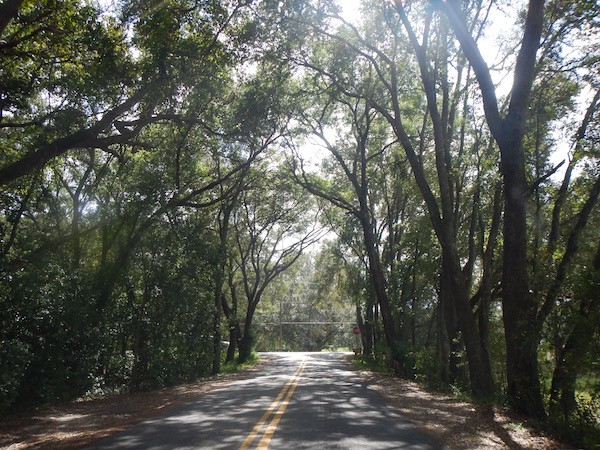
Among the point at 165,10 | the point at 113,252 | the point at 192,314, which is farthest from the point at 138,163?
the point at 165,10

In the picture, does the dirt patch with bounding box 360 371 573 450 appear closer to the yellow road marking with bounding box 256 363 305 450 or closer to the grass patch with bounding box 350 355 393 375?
the yellow road marking with bounding box 256 363 305 450

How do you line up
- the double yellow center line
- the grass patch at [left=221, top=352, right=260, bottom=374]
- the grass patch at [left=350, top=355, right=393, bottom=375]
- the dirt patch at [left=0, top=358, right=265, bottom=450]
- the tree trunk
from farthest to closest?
the grass patch at [left=221, top=352, right=260, bottom=374], the grass patch at [left=350, top=355, right=393, bottom=375], the tree trunk, the dirt patch at [left=0, top=358, right=265, bottom=450], the double yellow center line

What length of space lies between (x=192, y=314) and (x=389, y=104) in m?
12.2

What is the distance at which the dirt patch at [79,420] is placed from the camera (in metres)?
8.04

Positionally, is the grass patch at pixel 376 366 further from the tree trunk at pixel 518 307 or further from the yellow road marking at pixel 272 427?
the tree trunk at pixel 518 307

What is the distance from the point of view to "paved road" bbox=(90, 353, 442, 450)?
7.31m

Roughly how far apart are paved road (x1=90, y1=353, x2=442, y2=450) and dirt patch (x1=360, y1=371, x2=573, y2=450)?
402 millimetres

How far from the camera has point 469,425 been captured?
9297mm

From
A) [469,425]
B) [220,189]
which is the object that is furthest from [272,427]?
→ [220,189]

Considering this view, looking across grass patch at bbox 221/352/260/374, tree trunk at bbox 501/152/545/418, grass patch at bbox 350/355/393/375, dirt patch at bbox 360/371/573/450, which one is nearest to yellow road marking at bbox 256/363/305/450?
dirt patch at bbox 360/371/573/450

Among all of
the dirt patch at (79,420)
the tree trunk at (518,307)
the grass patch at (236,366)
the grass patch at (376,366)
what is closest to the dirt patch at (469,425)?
the tree trunk at (518,307)

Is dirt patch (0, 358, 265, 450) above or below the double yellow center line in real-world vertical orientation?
below

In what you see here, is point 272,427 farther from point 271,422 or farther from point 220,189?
point 220,189

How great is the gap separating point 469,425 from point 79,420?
25.3 ft
